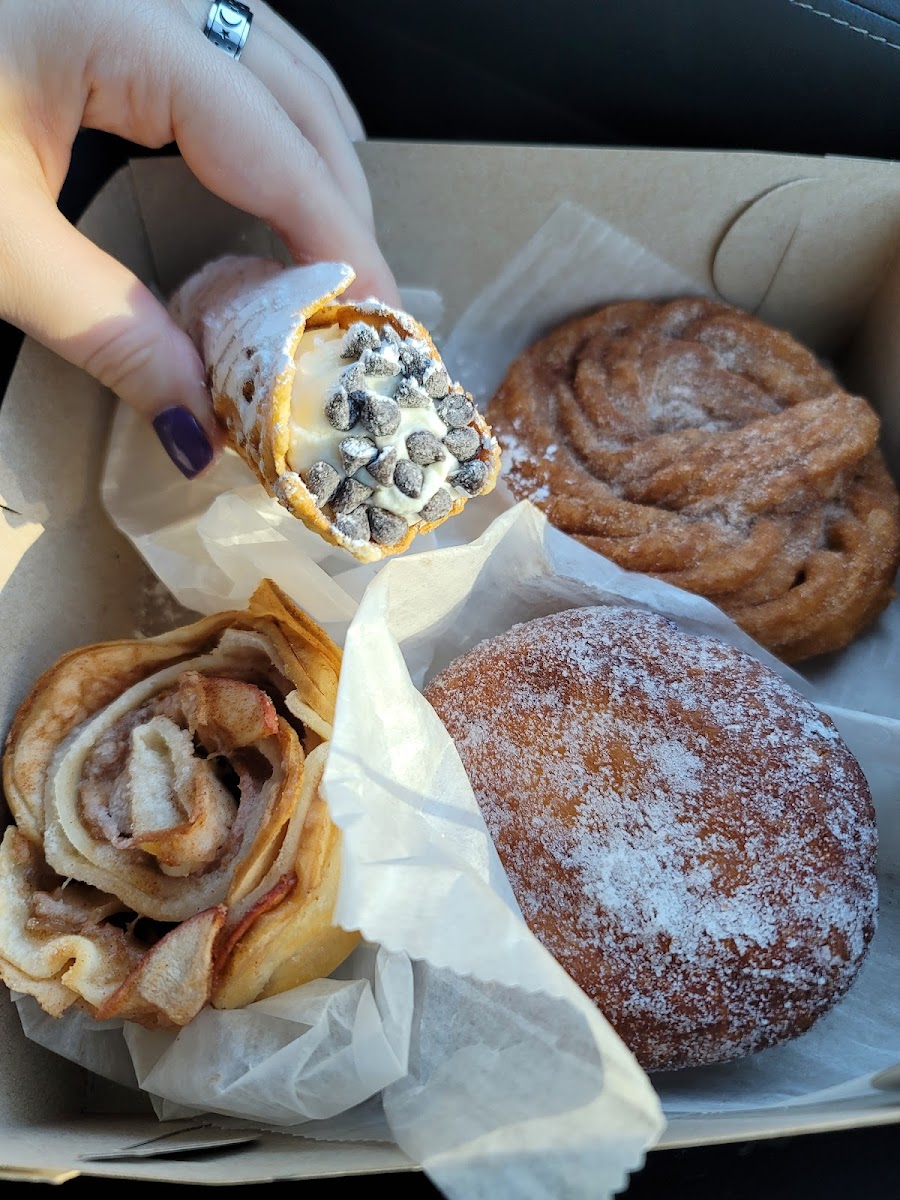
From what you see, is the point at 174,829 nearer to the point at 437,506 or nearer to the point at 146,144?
the point at 437,506

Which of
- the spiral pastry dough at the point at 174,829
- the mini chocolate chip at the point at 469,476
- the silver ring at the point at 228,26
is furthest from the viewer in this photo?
the silver ring at the point at 228,26

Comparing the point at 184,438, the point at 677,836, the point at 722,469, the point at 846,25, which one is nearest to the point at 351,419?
the point at 184,438

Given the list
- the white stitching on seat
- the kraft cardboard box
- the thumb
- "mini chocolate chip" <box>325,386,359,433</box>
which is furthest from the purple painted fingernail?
the white stitching on seat

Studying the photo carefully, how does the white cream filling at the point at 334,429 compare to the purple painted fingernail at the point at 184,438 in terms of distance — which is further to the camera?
the purple painted fingernail at the point at 184,438

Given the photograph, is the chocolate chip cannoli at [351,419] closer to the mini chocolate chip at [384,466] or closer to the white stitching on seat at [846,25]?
the mini chocolate chip at [384,466]

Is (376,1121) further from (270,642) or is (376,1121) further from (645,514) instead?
(645,514)

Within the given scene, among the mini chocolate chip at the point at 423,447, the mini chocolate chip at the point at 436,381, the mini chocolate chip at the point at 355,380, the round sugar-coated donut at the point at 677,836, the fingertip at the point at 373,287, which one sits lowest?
the round sugar-coated donut at the point at 677,836

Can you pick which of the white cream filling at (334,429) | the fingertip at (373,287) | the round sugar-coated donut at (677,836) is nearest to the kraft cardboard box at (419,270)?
the round sugar-coated donut at (677,836)

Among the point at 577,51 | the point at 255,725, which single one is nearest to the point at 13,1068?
the point at 255,725
